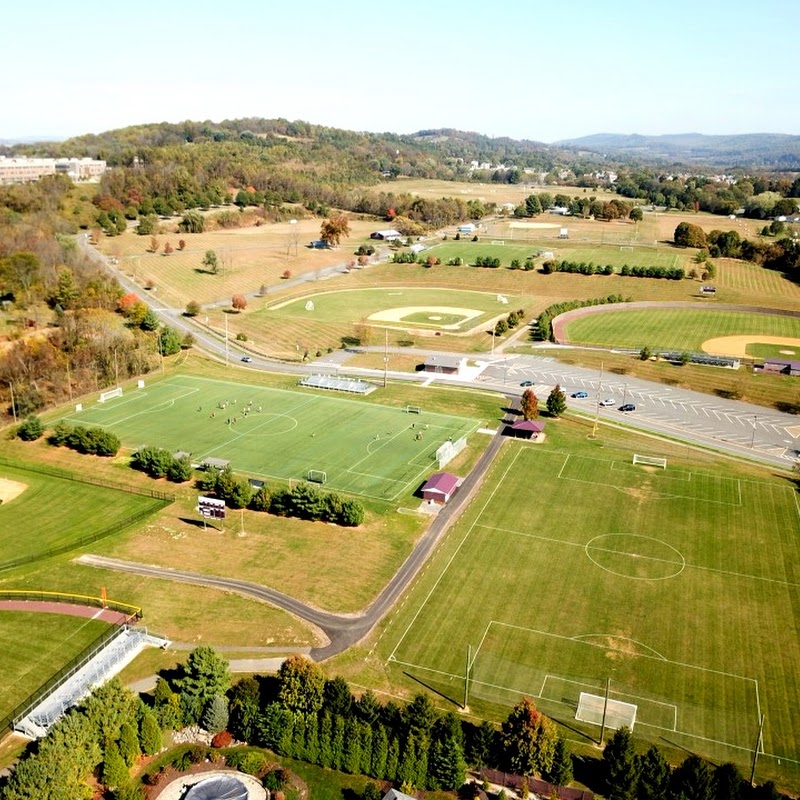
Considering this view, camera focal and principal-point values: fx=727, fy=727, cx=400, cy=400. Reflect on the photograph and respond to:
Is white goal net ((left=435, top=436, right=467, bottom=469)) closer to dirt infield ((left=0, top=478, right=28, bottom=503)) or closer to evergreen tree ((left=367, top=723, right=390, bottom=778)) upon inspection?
evergreen tree ((left=367, top=723, right=390, bottom=778))

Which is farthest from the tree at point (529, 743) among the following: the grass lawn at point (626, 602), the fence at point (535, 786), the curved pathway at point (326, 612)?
the curved pathway at point (326, 612)

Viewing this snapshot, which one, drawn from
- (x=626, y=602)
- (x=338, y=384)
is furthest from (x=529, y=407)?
(x=626, y=602)

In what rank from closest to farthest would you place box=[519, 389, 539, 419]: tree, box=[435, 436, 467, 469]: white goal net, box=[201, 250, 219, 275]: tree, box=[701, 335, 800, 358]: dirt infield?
1. box=[435, 436, 467, 469]: white goal net
2. box=[519, 389, 539, 419]: tree
3. box=[701, 335, 800, 358]: dirt infield
4. box=[201, 250, 219, 275]: tree

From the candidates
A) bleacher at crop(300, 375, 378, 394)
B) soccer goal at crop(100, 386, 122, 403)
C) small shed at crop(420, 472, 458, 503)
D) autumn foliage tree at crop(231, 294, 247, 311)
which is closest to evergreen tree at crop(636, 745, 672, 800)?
small shed at crop(420, 472, 458, 503)

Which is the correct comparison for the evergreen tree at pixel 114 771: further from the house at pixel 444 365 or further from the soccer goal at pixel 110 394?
the house at pixel 444 365

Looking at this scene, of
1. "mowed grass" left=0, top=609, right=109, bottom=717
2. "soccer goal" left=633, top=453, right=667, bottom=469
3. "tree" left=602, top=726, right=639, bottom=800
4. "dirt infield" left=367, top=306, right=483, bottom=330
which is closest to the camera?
"tree" left=602, top=726, right=639, bottom=800

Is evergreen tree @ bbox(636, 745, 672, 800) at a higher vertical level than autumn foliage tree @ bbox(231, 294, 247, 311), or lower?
lower

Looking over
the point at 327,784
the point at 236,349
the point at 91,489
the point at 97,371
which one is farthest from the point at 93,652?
the point at 236,349
